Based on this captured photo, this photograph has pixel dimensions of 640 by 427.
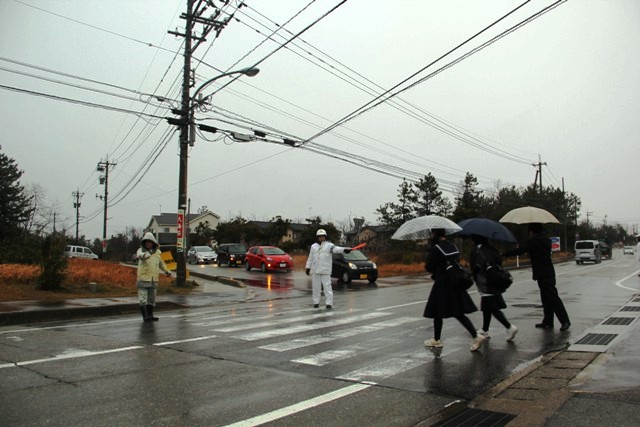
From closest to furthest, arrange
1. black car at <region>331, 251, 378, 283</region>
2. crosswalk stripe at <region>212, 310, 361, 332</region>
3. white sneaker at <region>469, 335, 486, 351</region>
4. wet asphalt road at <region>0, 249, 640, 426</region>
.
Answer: wet asphalt road at <region>0, 249, 640, 426</region>, white sneaker at <region>469, 335, 486, 351</region>, crosswalk stripe at <region>212, 310, 361, 332</region>, black car at <region>331, 251, 378, 283</region>

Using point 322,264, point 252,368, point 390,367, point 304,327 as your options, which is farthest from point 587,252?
point 252,368

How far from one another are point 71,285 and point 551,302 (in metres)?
14.4

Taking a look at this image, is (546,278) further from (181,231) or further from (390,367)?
(181,231)

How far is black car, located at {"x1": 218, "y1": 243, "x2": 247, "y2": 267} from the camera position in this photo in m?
34.2

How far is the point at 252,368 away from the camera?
224 inches

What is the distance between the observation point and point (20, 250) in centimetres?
2042

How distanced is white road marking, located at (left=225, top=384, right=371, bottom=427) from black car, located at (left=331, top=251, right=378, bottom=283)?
15.4m

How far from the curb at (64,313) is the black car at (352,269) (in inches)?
363

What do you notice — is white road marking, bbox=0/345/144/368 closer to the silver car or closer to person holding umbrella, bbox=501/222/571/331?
person holding umbrella, bbox=501/222/571/331

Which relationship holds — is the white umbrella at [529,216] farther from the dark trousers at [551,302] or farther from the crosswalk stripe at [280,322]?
the crosswalk stripe at [280,322]

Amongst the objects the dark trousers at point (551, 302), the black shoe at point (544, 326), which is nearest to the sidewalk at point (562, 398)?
the dark trousers at point (551, 302)

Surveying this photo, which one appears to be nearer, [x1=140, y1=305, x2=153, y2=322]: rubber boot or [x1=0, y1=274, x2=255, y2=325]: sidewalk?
[x1=140, y1=305, x2=153, y2=322]: rubber boot

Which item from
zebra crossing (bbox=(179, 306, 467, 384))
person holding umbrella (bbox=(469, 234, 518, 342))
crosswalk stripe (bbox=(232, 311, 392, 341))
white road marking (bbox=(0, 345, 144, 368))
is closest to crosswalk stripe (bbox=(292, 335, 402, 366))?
zebra crossing (bbox=(179, 306, 467, 384))

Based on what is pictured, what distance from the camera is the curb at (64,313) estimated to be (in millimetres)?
9961
